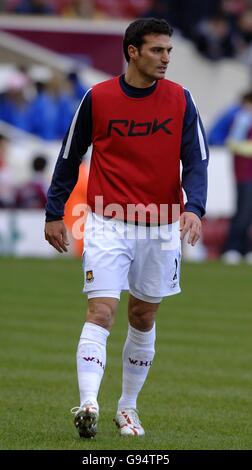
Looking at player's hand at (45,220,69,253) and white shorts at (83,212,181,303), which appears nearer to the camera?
white shorts at (83,212,181,303)

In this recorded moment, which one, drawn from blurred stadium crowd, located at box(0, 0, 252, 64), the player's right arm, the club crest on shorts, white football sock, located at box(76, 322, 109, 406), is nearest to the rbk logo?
the player's right arm

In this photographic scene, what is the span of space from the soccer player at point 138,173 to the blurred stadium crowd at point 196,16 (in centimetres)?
2066

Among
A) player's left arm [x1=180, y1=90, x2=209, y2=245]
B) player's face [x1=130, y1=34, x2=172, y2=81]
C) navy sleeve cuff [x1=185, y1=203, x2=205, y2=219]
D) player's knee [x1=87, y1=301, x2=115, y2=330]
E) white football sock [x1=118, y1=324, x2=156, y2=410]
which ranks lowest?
white football sock [x1=118, y1=324, x2=156, y2=410]

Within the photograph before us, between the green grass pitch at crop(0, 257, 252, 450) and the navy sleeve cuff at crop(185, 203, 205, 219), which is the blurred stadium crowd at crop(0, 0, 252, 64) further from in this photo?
the navy sleeve cuff at crop(185, 203, 205, 219)

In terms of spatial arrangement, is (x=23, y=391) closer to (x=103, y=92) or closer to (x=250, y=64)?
(x=103, y=92)

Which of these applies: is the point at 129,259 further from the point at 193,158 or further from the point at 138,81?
the point at 138,81

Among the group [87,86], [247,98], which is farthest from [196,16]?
[247,98]

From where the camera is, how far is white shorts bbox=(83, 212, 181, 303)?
Answer: 7.55 m

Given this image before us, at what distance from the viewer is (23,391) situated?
9.30 m

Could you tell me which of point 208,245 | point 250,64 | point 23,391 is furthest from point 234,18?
point 23,391

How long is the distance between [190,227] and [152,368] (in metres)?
3.33

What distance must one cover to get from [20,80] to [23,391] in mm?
15732

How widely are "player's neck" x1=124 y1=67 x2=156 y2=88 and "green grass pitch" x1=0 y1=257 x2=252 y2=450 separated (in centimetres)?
198

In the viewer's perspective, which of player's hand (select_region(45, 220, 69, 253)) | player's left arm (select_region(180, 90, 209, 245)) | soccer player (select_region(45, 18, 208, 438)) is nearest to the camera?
soccer player (select_region(45, 18, 208, 438))
